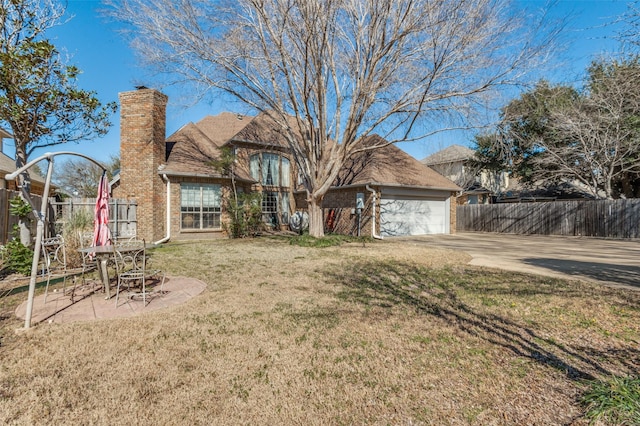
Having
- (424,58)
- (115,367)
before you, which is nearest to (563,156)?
(424,58)

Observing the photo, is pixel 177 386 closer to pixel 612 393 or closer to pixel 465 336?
pixel 465 336

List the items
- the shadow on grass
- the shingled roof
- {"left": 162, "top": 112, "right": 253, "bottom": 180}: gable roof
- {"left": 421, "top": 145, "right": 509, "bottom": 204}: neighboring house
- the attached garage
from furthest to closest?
{"left": 421, "top": 145, "right": 509, "bottom": 204}: neighboring house
the attached garage
the shingled roof
{"left": 162, "top": 112, "right": 253, "bottom": 180}: gable roof
the shadow on grass

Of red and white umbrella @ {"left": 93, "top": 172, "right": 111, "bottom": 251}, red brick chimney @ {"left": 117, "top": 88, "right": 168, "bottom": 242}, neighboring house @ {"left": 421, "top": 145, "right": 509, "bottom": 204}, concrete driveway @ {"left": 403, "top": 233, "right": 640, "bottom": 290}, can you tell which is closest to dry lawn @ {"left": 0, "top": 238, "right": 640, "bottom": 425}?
concrete driveway @ {"left": 403, "top": 233, "right": 640, "bottom": 290}

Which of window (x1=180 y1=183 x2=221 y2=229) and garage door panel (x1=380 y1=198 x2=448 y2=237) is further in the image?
garage door panel (x1=380 y1=198 x2=448 y2=237)

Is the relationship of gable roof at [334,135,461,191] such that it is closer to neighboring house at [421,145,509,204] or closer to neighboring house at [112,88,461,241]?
neighboring house at [112,88,461,241]

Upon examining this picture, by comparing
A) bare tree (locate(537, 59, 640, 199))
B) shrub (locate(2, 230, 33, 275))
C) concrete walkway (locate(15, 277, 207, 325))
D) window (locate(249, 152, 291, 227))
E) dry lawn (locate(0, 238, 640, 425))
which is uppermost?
bare tree (locate(537, 59, 640, 199))

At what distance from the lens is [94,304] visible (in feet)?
16.3

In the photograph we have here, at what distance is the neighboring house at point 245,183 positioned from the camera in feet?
43.7

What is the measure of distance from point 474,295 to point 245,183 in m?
13.5

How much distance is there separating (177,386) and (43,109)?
433 inches

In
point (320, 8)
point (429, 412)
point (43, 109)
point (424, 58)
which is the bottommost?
point (429, 412)

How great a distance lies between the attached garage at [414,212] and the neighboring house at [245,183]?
0.17 ft

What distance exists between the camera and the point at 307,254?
10086 millimetres

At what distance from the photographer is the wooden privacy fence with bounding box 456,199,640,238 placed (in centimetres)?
1515
